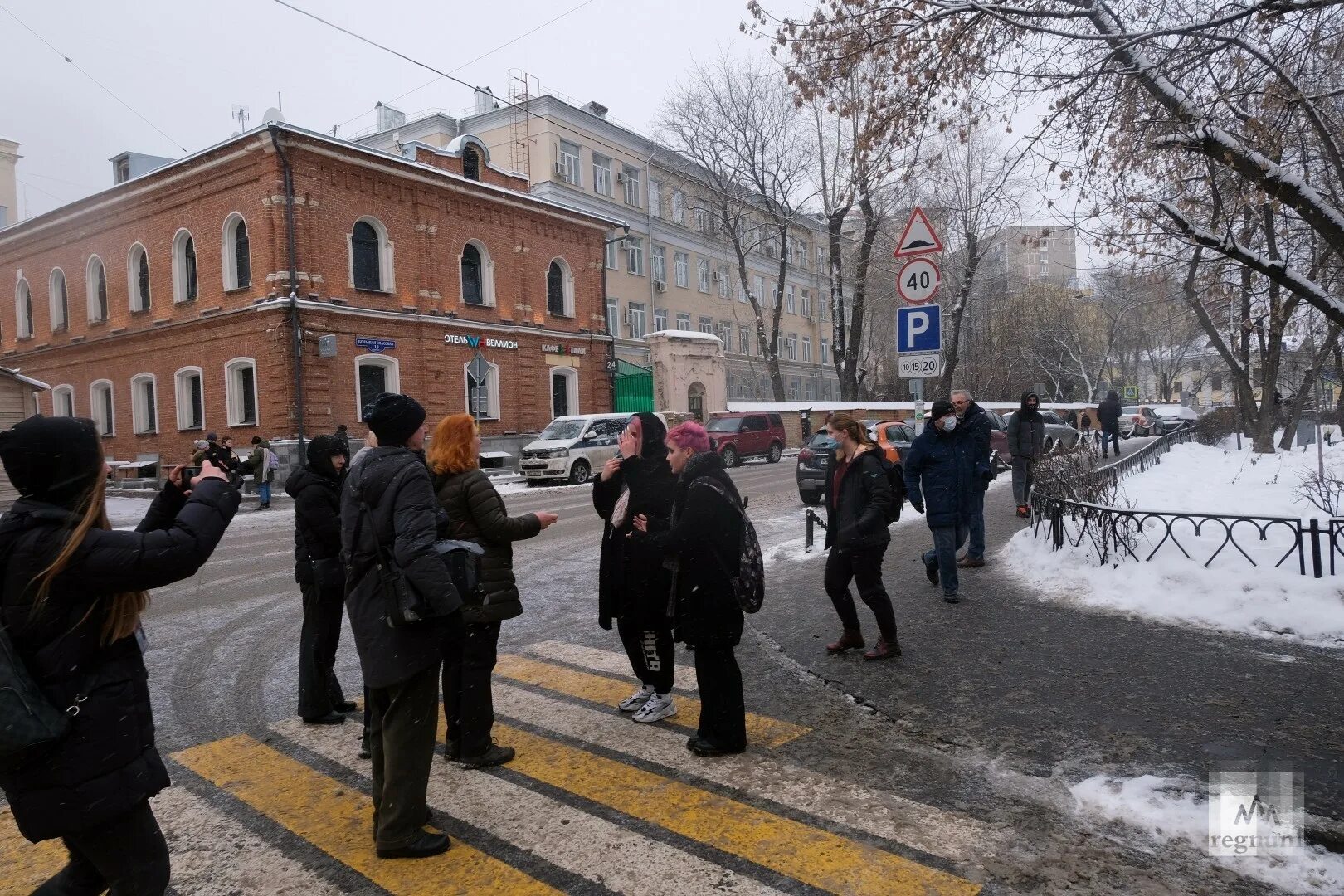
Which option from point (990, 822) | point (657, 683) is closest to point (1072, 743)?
point (990, 822)

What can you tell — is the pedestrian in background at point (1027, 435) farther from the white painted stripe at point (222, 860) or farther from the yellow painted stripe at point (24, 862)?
the yellow painted stripe at point (24, 862)

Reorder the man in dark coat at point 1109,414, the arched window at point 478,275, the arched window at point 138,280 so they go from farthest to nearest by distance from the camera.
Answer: the arched window at point 478,275, the arched window at point 138,280, the man in dark coat at point 1109,414

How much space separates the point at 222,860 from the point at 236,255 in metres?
25.9

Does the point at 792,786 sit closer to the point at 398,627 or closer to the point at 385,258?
the point at 398,627

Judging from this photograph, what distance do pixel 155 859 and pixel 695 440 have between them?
3009 mm

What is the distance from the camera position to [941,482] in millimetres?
7266

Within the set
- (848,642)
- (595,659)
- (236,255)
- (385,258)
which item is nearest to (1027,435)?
(848,642)

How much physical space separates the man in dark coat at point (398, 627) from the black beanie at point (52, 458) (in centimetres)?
109

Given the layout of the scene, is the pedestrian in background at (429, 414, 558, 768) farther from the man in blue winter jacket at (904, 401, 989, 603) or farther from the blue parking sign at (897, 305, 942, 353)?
the blue parking sign at (897, 305, 942, 353)

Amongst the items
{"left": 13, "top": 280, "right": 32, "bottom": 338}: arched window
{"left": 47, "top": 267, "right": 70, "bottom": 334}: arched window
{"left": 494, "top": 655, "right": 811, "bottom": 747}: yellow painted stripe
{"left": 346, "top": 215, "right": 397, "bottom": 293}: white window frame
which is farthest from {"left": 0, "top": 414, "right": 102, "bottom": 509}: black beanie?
{"left": 13, "top": 280, "right": 32, "bottom": 338}: arched window

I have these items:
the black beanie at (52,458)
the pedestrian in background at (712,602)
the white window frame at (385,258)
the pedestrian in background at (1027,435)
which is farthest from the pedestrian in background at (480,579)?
the white window frame at (385,258)

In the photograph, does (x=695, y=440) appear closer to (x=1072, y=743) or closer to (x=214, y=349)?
(x=1072, y=743)

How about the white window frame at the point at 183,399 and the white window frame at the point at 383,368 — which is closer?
the white window frame at the point at 383,368

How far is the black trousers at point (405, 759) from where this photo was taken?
3385 millimetres
